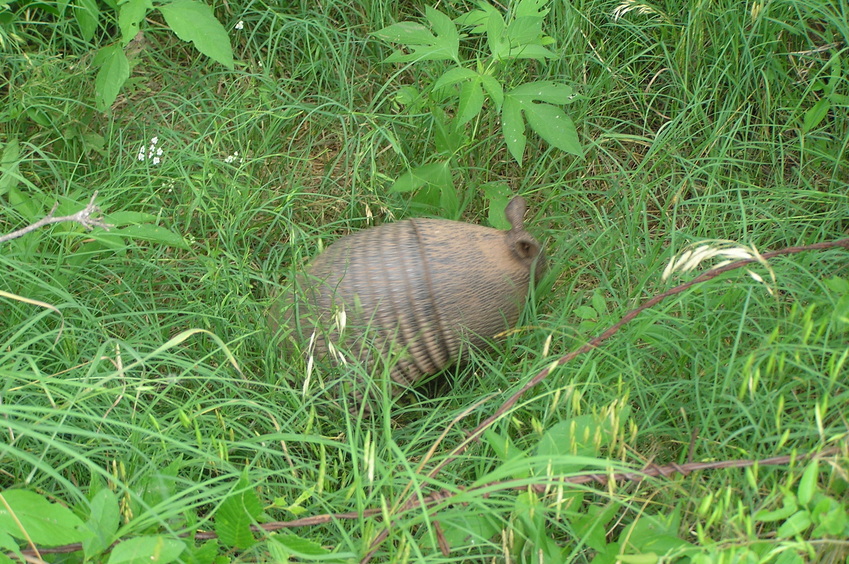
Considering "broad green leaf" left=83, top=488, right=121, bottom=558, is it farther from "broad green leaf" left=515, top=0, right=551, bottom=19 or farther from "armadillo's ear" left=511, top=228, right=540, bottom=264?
"broad green leaf" left=515, top=0, right=551, bottom=19

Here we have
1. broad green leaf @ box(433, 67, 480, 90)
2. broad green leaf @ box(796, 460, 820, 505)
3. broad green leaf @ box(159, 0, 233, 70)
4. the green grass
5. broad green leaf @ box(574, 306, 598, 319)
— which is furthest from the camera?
broad green leaf @ box(159, 0, 233, 70)

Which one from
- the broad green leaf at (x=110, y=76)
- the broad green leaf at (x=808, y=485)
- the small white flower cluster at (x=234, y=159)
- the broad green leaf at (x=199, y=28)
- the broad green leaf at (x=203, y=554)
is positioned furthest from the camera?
the small white flower cluster at (x=234, y=159)

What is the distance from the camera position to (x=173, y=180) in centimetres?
333

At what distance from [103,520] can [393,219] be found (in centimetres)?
197

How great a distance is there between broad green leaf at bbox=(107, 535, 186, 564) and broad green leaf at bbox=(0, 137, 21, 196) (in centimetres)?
205

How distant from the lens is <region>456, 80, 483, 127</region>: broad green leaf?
2.88 meters

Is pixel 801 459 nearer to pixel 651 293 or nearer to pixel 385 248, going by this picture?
pixel 651 293

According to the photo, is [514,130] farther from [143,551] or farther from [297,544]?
[143,551]

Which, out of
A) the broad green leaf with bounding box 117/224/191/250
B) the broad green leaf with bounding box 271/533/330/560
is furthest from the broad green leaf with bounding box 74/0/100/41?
the broad green leaf with bounding box 271/533/330/560

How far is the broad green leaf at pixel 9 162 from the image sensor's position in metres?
3.20

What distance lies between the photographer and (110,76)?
128 inches

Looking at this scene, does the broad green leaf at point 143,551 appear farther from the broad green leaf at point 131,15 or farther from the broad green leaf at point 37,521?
the broad green leaf at point 131,15

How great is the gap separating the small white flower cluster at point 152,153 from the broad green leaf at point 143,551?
2.08 meters

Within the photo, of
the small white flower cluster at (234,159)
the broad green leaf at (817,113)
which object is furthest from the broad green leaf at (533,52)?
the small white flower cluster at (234,159)
